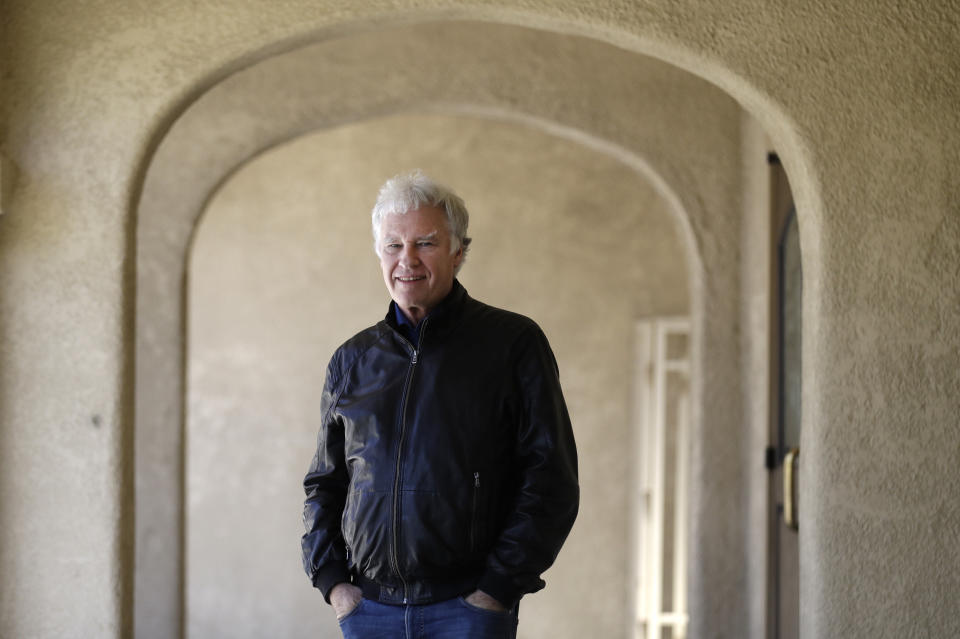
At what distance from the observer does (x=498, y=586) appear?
98.6 inches

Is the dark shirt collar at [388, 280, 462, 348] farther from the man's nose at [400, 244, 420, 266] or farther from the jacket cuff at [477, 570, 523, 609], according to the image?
the jacket cuff at [477, 570, 523, 609]

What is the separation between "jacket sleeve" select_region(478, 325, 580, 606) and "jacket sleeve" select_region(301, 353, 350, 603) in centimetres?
41

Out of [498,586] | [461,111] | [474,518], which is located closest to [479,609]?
[498,586]

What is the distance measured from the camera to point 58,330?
350 cm

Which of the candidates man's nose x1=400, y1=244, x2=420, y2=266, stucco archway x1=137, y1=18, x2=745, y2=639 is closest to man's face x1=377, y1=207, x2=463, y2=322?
man's nose x1=400, y1=244, x2=420, y2=266

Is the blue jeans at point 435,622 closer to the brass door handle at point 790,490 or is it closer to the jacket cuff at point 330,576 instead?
the jacket cuff at point 330,576

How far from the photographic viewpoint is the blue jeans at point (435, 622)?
252 centimetres

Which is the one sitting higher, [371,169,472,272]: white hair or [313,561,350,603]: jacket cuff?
[371,169,472,272]: white hair

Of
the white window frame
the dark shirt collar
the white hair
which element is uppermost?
the white hair

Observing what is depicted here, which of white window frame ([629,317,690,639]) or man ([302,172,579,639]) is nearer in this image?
man ([302,172,579,639])

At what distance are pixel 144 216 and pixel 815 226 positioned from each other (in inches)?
131

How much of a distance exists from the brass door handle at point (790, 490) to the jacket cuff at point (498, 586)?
1.83 metres

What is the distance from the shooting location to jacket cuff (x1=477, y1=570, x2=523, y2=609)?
2.50m

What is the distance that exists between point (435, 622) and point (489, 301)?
211 inches
